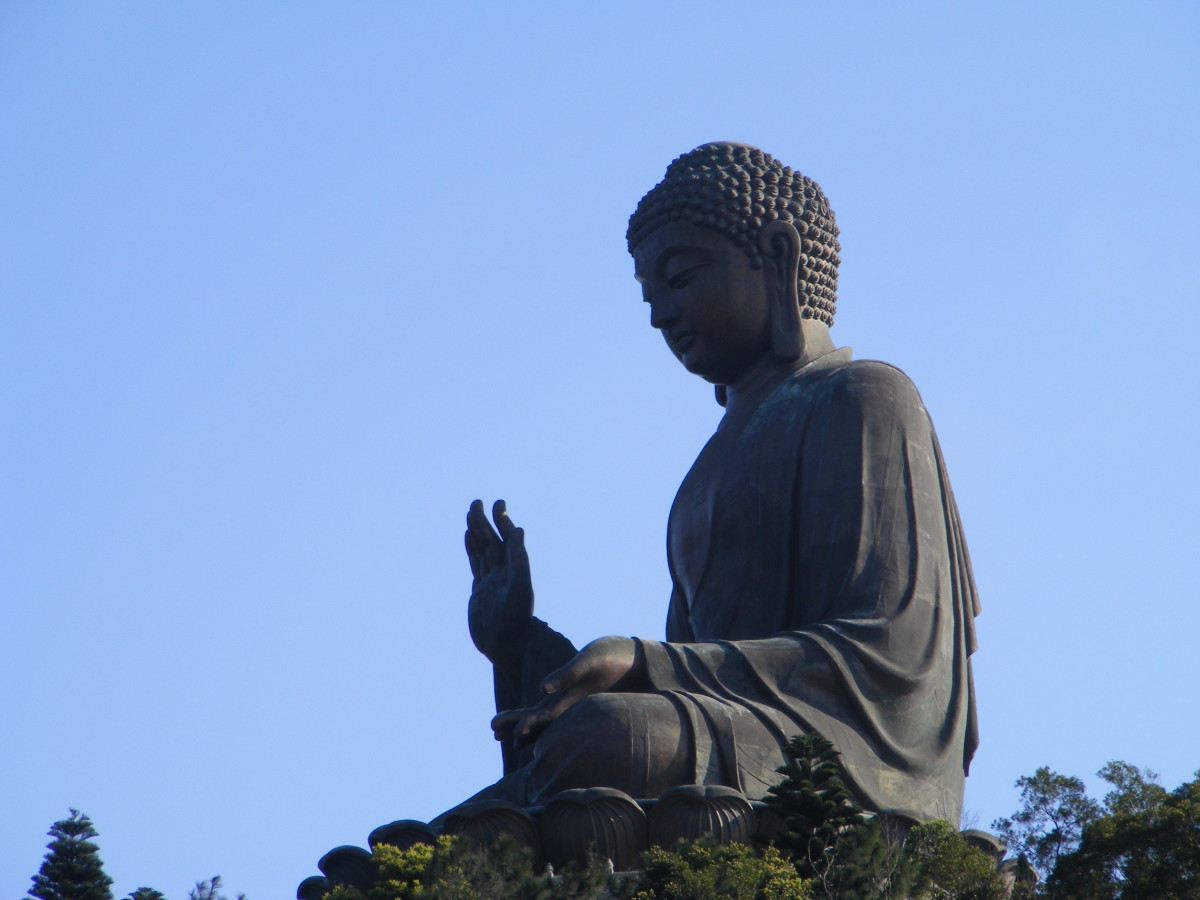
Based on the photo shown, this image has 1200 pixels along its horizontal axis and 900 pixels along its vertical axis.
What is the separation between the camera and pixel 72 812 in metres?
15.4

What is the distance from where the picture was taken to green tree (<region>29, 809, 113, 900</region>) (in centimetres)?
1488

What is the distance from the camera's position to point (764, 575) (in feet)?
47.2

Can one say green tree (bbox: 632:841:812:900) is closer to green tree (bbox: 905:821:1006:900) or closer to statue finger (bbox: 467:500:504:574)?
green tree (bbox: 905:821:1006:900)

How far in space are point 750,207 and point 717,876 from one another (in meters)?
5.48

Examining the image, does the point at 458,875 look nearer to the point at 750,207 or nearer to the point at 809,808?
the point at 809,808

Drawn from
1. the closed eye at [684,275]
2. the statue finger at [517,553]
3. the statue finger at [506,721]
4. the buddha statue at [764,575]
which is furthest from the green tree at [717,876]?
the closed eye at [684,275]

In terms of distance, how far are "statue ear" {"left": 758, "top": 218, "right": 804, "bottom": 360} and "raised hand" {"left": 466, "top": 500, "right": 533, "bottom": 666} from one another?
76.4 inches

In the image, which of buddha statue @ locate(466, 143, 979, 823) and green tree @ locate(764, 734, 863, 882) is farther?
buddha statue @ locate(466, 143, 979, 823)

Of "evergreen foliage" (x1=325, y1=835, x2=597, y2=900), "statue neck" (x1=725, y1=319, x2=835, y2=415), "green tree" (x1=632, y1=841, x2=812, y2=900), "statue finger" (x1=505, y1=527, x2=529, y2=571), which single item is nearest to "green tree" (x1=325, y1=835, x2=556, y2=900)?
"evergreen foliage" (x1=325, y1=835, x2=597, y2=900)

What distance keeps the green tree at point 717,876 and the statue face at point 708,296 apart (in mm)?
4613

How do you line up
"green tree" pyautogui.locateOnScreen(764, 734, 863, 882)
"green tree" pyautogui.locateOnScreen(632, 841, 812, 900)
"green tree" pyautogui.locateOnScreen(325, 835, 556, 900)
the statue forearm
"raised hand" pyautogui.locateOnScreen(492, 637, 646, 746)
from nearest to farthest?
"green tree" pyautogui.locateOnScreen(632, 841, 812, 900)
"green tree" pyautogui.locateOnScreen(325, 835, 556, 900)
"green tree" pyautogui.locateOnScreen(764, 734, 863, 882)
"raised hand" pyautogui.locateOnScreen(492, 637, 646, 746)
the statue forearm

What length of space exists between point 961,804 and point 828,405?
2.28 m

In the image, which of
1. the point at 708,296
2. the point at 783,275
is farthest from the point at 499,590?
the point at 783,275

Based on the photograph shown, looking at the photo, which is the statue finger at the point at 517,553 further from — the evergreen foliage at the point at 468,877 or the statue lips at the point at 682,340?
the evergreen foliage at the point at 468,877
